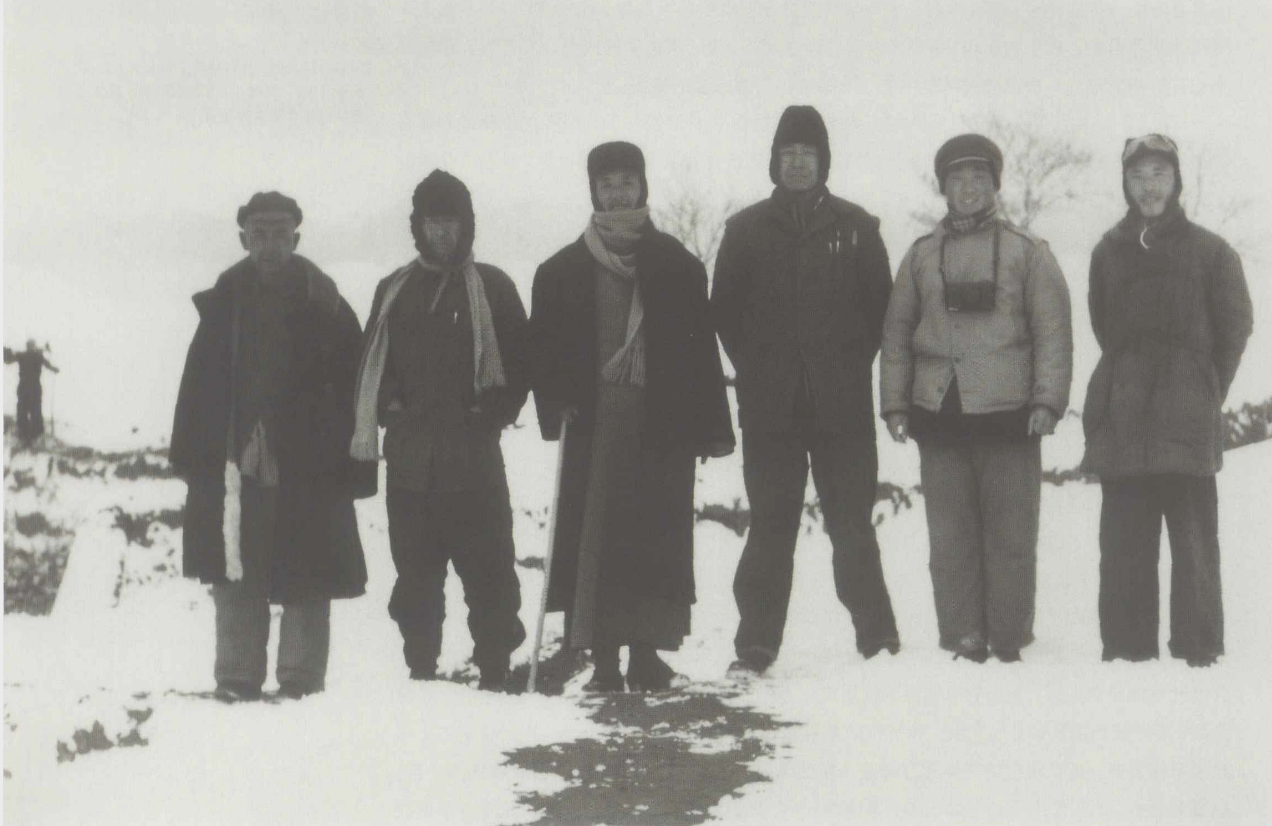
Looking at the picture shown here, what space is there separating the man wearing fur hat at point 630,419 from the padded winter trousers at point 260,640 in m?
0.93

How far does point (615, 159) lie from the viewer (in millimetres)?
6312

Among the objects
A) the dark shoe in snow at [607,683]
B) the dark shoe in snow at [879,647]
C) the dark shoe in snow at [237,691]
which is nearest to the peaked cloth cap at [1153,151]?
the dark shoe in snow at [879,647]

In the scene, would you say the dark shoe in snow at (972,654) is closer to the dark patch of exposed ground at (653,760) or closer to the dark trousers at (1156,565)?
the dark trousers at (1156,565)

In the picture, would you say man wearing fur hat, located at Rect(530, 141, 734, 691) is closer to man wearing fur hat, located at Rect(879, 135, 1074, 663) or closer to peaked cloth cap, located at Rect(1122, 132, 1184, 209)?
man wearing fur hat, located at Rect(879, 135, 1074, 663)

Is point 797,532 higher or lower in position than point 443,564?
higher

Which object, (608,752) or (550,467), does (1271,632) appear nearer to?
(608,752)

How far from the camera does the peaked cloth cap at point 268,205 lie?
6.41 m

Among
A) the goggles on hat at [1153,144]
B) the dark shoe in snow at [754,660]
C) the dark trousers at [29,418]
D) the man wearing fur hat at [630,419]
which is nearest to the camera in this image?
the goggles on hat at [1153,144]

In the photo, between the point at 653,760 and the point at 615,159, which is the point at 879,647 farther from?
the point at 615,159

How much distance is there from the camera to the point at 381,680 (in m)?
6.31

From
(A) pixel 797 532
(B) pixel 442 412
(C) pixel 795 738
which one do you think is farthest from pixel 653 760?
(B) pixel 442 412

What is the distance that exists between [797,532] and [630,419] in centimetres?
79

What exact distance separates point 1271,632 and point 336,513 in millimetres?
3931

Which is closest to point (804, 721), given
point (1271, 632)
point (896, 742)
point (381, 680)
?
point (896, 742)
